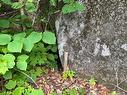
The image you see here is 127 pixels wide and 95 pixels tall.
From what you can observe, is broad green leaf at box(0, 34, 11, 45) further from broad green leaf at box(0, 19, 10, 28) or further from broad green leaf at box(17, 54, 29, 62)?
broad green leaf at box(0, 19, 10, 28)

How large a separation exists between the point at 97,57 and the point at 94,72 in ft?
0.70

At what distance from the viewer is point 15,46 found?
3363 mm

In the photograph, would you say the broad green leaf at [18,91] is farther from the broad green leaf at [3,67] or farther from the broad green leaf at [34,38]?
the broad green leaf at [34,38]

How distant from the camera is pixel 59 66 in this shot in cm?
421

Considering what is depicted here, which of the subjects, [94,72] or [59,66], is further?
[59,66]

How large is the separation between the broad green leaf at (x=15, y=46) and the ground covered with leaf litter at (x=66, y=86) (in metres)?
0.72

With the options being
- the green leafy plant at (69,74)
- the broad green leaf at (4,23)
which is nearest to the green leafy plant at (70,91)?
the green leafy plant at (69,74)

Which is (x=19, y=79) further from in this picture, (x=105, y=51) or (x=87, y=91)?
(x=105, y=51)

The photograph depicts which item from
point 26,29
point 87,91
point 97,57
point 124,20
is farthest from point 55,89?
point 124,20

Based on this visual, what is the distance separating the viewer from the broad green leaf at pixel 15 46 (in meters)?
3.32

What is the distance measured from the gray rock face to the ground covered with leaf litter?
13cm

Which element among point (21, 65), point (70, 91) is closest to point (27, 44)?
point (21, 65)

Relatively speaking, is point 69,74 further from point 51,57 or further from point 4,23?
point 4,23

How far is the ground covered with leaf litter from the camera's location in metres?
3.78
